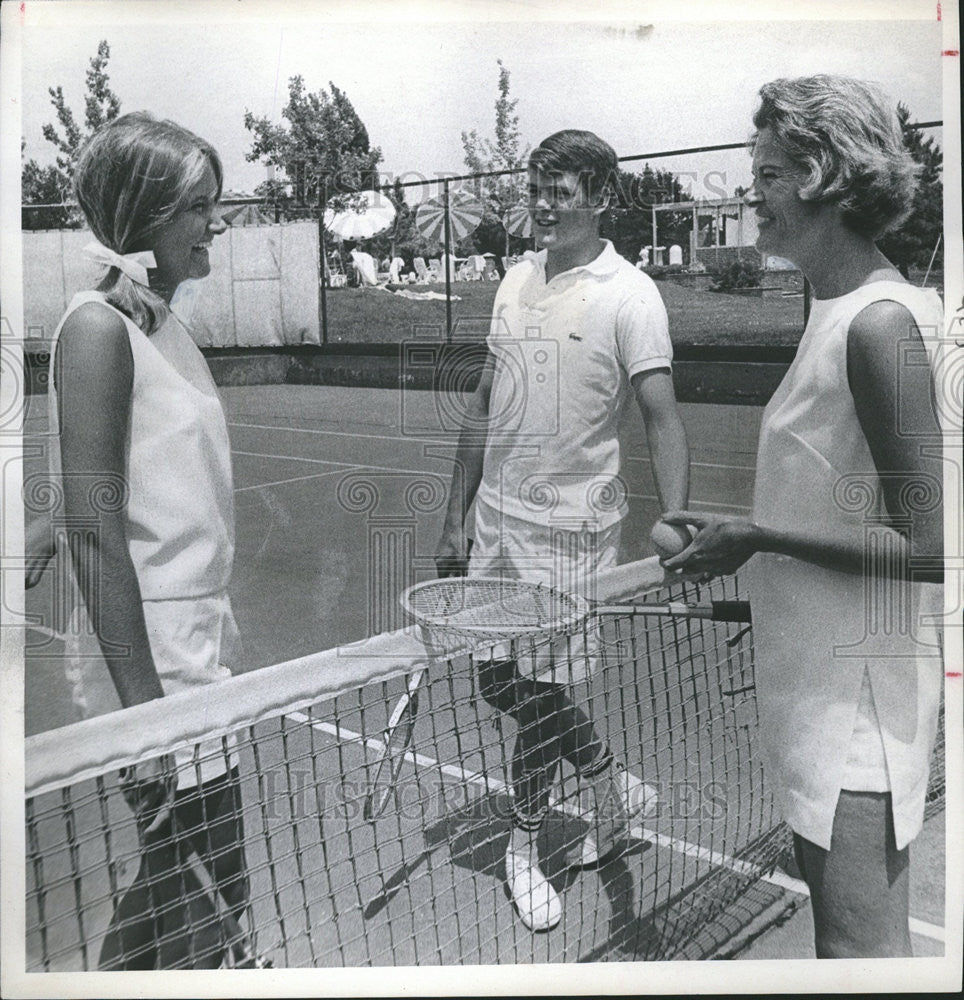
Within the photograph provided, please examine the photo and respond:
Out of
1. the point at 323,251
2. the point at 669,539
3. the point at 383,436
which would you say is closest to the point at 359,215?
the point at 323,251

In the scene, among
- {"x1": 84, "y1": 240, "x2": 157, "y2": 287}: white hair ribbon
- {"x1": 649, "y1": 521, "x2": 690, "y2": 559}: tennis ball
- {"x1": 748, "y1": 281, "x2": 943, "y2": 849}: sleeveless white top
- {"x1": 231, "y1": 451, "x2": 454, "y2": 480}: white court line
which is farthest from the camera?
{"x1": 231, "y1": 451, "x2": 454, "y2": 480}: white court line

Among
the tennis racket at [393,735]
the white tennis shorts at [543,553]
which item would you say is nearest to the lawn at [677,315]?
the white tennis shorts at [543,553]

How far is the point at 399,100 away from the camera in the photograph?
6.78 ft

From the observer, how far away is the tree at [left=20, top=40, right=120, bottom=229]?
75.0 inches

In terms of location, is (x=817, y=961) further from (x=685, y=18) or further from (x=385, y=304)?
(x=685, y=18)

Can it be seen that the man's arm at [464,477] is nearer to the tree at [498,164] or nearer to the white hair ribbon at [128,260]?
the tree at [498,164]

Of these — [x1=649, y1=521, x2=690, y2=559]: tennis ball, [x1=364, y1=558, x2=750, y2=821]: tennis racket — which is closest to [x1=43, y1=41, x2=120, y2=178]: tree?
[x1=364, y1=558, x2=750, y2=821]: tennis racket

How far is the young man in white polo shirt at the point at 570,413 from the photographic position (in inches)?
84.0

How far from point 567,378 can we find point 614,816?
850mm

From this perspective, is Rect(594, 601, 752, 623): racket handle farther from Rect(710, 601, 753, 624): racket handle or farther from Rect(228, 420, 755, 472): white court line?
Rect(228, 420, 755, 472): white court line

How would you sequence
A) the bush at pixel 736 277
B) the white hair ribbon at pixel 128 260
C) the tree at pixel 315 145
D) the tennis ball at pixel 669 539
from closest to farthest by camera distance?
1. the white hair ribbon at pixel 128 260
2. the tennis ball at pixel 669 539
3. the tree at pixel 315 145
4. the bush at pixel 736 277

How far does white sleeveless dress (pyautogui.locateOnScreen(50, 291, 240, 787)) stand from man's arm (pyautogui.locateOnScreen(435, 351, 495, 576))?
49 cm

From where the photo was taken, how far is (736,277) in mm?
2168

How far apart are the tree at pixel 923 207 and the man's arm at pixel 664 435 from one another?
485mm
